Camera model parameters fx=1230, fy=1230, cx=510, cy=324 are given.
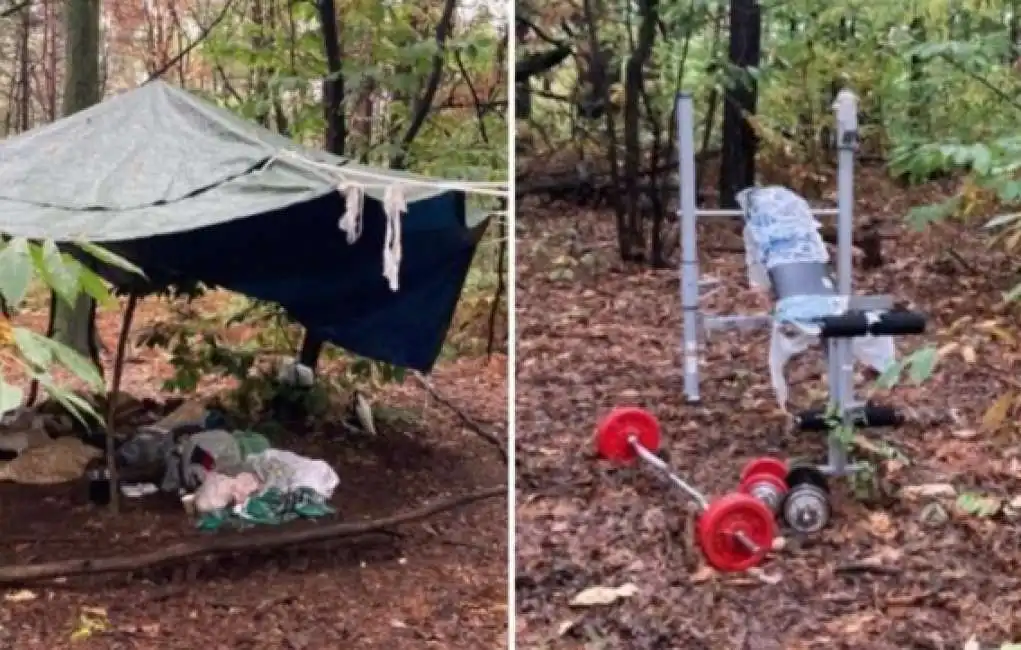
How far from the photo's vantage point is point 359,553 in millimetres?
3045

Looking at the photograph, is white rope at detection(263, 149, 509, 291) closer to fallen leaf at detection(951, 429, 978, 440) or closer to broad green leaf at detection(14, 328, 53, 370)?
fallen leaf at detection(951, 429, 978, 440)

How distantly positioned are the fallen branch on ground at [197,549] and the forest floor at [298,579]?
0.14 ft

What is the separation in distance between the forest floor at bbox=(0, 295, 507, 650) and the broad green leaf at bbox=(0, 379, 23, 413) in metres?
1.32

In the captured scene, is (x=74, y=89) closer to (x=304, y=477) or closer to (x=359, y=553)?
(x=304, y=477)

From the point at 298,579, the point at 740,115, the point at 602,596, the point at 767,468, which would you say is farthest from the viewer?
the point at 740,115

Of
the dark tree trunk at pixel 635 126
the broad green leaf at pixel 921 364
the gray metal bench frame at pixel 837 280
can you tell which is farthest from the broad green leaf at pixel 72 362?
the dark tree trunk at pixel 635 126

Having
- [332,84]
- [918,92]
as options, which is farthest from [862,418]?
[918,92]

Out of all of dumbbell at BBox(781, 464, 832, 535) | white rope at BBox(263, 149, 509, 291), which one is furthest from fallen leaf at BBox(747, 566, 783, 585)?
white rope at BBox(263, 149, 509, 291)

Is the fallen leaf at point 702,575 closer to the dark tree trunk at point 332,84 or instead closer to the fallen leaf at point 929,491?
the fallen leaf at point 929,491

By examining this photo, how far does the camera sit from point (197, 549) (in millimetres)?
2812

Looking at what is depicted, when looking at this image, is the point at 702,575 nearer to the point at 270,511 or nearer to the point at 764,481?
the point at 764,481

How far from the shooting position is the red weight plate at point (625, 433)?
298 cm

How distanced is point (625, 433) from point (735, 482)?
12.0 inches

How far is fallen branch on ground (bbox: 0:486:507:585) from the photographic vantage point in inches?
107
